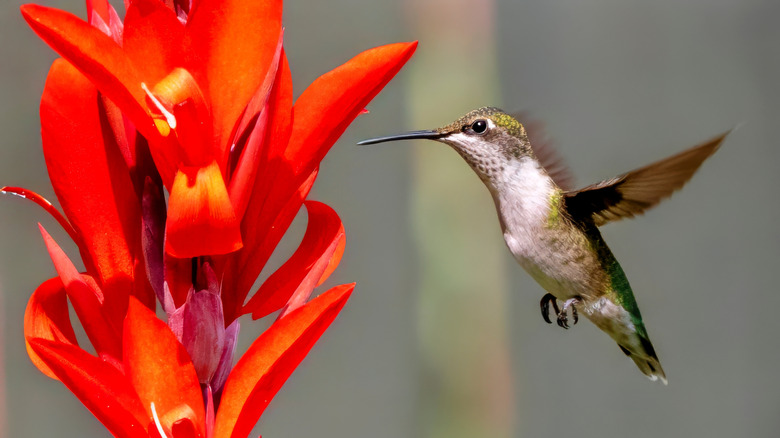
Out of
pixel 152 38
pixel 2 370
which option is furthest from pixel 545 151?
pixel 2 370

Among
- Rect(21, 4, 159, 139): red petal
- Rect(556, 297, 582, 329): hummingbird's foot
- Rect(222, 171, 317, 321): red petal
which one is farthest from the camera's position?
Rect(556, 297, 582, 329): hummingbird's foot

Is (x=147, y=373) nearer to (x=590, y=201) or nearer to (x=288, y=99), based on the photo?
(x=288, y=99)

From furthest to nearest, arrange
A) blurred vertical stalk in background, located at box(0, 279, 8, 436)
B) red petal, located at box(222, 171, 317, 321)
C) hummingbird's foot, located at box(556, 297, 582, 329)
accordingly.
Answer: blurred vertical stalk in background, located at box(0, 279, 8, 436), hummingbird's foot, located at box(556, 297, 582, 329), red petal, located at box(222, 171, 317, 321)

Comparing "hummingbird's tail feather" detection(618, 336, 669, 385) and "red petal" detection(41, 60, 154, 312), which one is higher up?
"red petal" detection(41, 60, 154, 312)

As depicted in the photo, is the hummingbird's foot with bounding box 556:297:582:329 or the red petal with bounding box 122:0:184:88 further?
the hummingbird's foot with bounding box 556:297:582:329

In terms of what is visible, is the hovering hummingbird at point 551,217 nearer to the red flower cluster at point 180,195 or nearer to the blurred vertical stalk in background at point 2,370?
the red flower cluster at point 180,195

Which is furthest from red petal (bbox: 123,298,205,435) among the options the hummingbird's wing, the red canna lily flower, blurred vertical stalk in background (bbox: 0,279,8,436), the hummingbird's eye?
blurred vertical stalk in background (bbox: 0,279,8,436)

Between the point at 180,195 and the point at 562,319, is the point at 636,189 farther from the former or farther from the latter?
the point at 180,195

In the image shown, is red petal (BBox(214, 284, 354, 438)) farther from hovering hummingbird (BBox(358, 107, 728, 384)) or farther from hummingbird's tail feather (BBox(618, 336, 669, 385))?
hummingbird's tail feather (BBox(618, 336, 669, 385))
